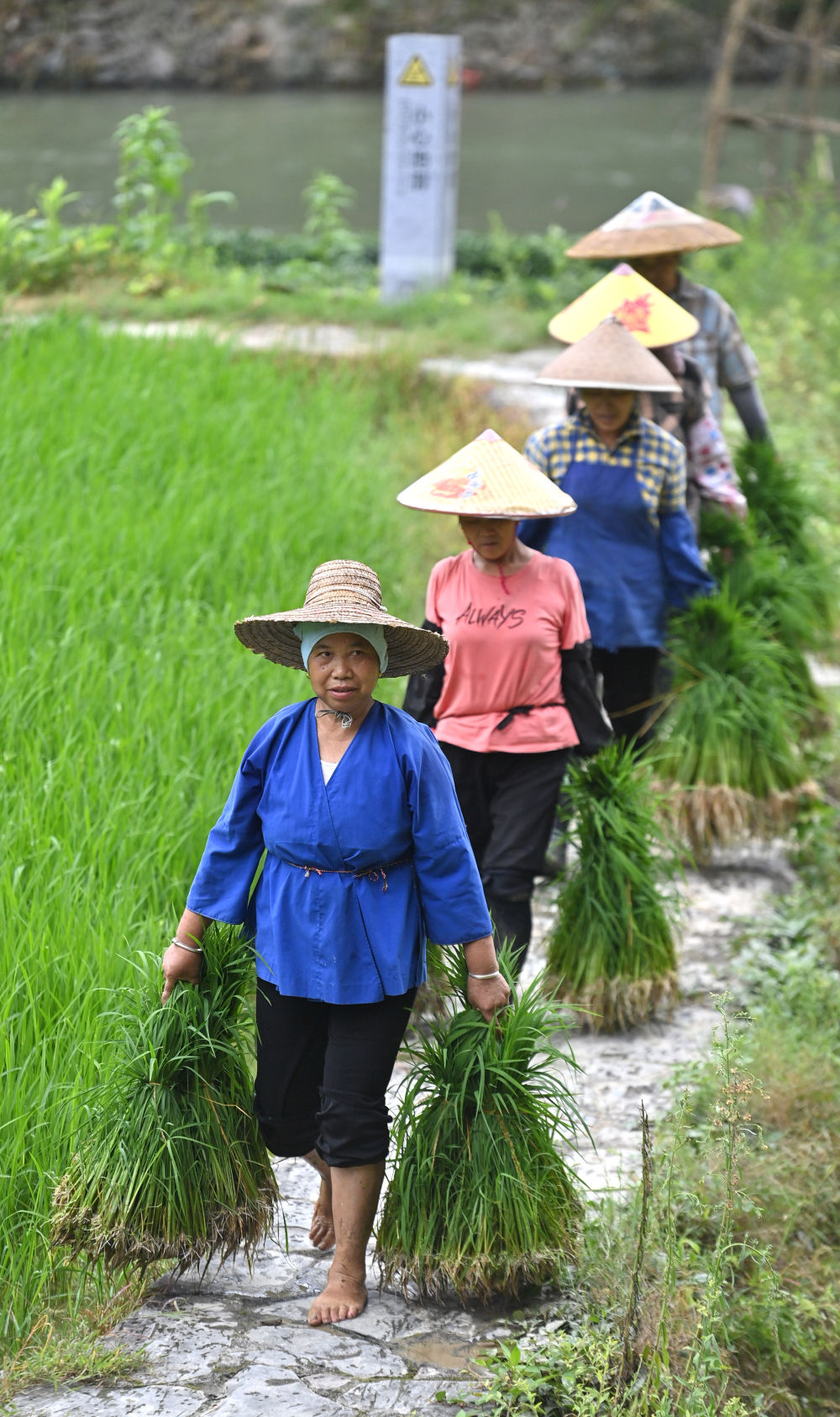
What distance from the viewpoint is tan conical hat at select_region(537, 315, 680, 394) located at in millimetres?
3986

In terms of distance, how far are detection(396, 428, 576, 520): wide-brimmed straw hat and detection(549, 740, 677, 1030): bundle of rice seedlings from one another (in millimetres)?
710

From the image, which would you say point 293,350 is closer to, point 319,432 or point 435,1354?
point 319,432

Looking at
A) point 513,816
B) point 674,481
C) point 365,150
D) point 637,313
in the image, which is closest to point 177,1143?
point 513,816

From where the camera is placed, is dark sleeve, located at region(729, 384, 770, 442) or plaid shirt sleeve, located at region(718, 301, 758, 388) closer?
plaid shirt sleeve, located at region(718, 301, 758, 388)

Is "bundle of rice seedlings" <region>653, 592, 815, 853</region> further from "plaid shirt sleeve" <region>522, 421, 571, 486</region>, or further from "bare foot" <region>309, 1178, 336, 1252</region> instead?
"bare foot" <region>309, 1178, 336, 1252</region>

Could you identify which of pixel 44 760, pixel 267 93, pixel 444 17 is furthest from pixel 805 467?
pixel 444 17

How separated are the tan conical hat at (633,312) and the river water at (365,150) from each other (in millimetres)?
16422

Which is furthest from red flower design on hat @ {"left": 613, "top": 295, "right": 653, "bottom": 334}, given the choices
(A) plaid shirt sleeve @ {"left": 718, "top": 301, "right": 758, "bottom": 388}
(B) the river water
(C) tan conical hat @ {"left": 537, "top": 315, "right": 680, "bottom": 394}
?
(B) the river water

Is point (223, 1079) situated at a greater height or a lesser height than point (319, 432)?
lesser

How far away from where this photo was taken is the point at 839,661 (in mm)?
6355

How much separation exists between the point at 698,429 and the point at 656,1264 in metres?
2.84

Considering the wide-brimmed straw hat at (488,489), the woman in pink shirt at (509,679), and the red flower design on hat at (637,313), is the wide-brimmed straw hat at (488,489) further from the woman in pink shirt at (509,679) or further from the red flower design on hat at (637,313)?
the red flower design on hat at (637,313)

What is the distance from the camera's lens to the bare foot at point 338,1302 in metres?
2.63

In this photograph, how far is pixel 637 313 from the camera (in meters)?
4.56
